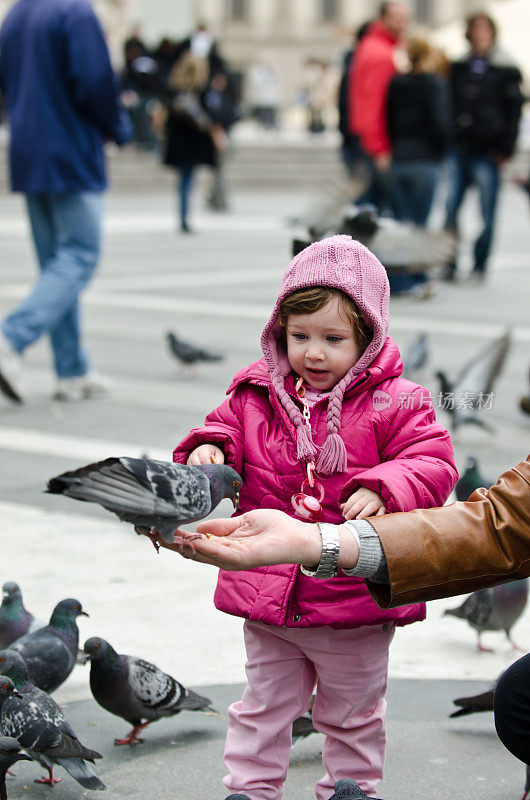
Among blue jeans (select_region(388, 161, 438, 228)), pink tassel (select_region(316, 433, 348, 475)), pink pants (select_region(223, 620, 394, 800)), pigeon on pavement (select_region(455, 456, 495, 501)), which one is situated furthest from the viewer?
blue jeans (select_region(388, 161, 438, 228))

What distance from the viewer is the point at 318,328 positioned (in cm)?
281

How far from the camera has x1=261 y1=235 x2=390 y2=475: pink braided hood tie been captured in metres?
2.76

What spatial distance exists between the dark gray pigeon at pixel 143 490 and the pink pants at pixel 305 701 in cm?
55

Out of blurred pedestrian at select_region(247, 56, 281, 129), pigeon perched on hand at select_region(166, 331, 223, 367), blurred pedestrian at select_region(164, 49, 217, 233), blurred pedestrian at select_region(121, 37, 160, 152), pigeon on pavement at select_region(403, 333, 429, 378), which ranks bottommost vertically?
blurred pedestrian at select_region(247, 56, 281, 129)

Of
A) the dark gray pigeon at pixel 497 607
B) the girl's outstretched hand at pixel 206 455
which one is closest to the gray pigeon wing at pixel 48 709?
the girl's outstretched hand at pixel 206 455

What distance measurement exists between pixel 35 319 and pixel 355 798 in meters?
4.87

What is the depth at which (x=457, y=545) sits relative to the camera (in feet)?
8.06

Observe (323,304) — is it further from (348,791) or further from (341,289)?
(348,791)

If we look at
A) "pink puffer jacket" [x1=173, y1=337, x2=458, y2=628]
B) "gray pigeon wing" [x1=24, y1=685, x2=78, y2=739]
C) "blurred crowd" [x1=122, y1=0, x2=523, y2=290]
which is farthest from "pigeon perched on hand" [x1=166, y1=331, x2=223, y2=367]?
"pink puffer jacket" [x1=173, y1=337, x2=458, y2=628]

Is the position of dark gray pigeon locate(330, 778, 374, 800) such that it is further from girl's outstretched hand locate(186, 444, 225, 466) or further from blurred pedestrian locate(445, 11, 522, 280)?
blurred pedestrian locate(445, 11, 522, 280)

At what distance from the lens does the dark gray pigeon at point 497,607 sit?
3.82 m

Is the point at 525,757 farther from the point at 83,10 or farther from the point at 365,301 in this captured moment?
the point at 83,10

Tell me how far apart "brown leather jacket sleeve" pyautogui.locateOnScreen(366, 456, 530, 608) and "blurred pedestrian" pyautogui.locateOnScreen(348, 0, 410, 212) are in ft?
33.6

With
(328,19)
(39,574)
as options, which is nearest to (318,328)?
(39,574)
